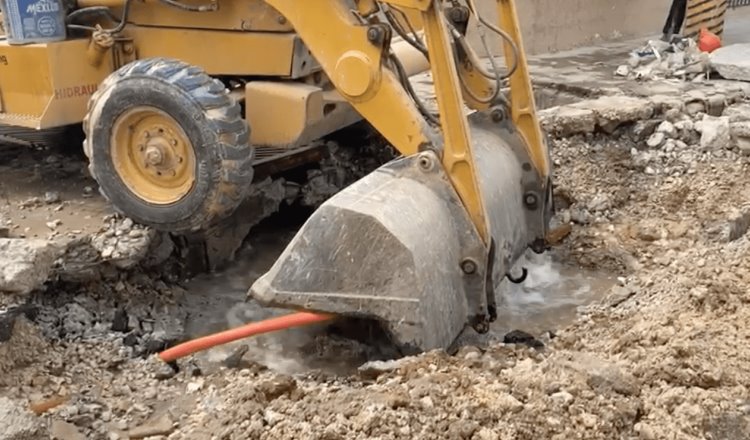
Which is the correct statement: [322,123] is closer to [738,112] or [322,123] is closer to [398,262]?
[398,262]

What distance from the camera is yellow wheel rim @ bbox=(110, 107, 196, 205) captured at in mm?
4633

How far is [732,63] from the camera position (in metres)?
8.48

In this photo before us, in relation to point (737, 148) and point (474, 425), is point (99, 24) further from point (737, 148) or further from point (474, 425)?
point (737, 148)

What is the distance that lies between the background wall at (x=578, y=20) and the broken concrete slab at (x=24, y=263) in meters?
6.66

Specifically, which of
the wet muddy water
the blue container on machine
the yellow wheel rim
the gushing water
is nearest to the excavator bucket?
the wet muddy water

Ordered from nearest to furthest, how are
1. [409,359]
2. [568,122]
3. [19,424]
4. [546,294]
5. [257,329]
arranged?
[19,424], [409,359], [257,329], [546,294], [568,122]

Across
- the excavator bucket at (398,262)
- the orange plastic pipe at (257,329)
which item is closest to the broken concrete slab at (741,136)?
the excavator bucket at (398,262)

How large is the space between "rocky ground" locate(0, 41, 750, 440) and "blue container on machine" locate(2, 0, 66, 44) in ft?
3.00

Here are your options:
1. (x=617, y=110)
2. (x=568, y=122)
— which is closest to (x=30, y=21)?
(x=568, y=122)

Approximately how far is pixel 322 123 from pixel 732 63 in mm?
5090

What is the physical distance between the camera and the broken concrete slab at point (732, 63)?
8.40m

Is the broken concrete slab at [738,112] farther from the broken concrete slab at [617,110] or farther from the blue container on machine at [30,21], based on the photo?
the blue container on machine at [30,21]

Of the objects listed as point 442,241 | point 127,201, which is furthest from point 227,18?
point 442,241

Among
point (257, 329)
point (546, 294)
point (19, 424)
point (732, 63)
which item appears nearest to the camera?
point (19, 424)
